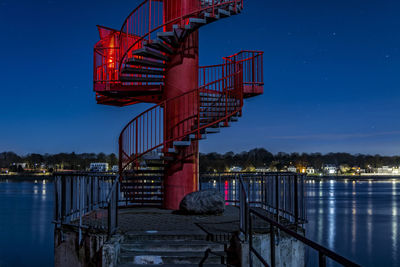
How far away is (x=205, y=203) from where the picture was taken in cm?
937

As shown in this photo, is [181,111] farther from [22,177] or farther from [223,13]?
[22,177]

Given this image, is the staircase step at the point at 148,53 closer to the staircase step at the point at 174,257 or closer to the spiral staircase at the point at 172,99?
the spiral staircase at the point at 172,99

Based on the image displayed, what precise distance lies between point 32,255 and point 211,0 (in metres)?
17.0

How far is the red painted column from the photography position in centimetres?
1126

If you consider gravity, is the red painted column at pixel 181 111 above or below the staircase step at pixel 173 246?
above

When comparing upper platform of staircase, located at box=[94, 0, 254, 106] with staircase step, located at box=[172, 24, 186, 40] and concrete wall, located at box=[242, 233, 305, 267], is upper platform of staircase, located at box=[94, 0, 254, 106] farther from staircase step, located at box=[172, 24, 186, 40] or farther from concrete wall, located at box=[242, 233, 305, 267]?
concrete wall, located at box=[242, 233, 305, 267]

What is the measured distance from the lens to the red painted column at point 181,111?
443 inches

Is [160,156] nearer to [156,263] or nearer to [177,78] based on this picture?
[177,78]

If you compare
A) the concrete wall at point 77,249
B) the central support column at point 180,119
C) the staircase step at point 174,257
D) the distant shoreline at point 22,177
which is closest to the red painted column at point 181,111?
the central support column at point 180,119

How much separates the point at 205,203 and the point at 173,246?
316 centimetres

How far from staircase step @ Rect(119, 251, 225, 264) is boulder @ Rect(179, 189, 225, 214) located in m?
3.19

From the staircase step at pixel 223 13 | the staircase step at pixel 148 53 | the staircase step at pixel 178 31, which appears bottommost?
the staircase step at pixel 148 53

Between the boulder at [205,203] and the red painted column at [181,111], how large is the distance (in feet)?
5.88

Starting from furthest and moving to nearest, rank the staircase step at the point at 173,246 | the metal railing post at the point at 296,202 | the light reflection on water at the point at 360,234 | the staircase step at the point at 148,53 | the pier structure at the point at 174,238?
1. the light reflection on water at the point at 360,234
2. the staircase step at the point at 148,53
3. the metal railing post at the point at 296,202
4. the staircase step at the point at 173,246
5. the pier structure at the point at 174,238
